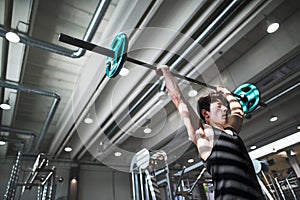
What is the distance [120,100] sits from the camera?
3.26 meters

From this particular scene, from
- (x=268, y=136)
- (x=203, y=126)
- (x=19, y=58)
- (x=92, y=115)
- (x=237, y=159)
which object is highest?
(x=19, y=58)

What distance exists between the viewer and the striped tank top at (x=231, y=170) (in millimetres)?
839

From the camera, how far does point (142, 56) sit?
105 inches

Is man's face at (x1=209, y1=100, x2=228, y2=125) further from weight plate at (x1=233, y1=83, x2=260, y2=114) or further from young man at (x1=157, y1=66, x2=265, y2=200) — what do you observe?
weight plate at (x1=233, y1=83, x2=260, y2=114)

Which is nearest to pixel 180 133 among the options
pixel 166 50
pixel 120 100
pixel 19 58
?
pixel 120 100

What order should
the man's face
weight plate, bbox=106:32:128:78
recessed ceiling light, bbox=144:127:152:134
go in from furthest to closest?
recessed ceiling light, bbox=144:127:152:134
weight plate, bbox=106:32:128:78
the man's face

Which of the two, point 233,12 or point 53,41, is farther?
point 53,41

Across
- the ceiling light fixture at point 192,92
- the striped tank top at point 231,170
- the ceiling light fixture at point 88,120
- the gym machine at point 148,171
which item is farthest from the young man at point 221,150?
the ceiling light fixture at point 88,120

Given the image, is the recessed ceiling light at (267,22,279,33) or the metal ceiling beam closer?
the metal ceiling beam

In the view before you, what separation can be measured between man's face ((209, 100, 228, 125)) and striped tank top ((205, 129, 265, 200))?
0.18m

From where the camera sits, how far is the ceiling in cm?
217

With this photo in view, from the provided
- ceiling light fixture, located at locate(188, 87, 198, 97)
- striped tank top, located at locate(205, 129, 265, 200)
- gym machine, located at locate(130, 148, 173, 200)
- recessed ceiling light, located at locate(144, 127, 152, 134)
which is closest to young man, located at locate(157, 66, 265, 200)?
striped tank top, located at locate(205, 129, 265, 200)

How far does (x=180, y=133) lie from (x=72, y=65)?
2403mm

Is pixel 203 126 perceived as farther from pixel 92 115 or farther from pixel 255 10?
pixel 92 115
